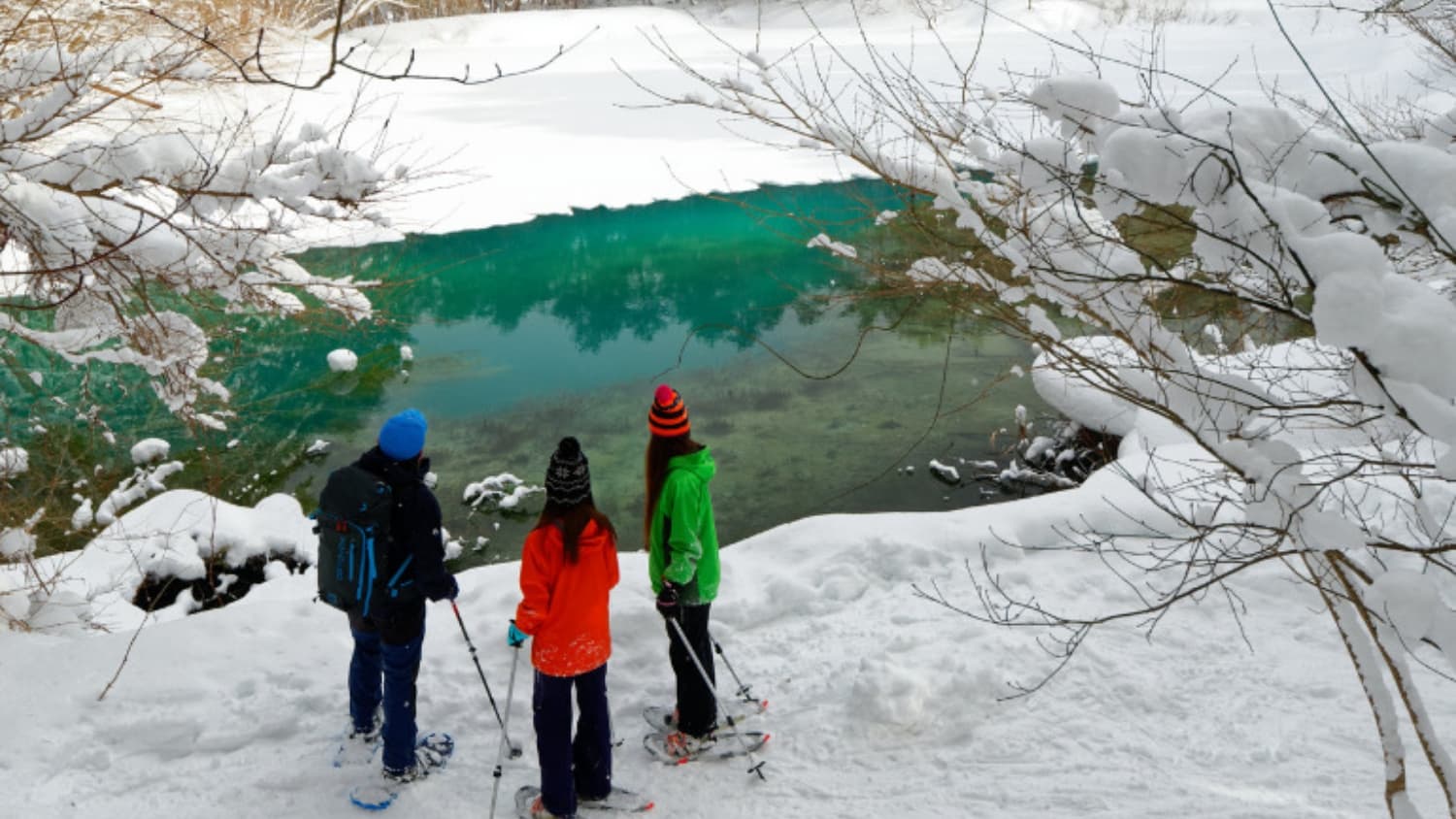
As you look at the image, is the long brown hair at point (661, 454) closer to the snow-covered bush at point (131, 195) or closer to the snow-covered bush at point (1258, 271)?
the snow-covered bush at point (1258, 271)

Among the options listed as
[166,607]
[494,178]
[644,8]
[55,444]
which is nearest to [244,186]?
[166,607]

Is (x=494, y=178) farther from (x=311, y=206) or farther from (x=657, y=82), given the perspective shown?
(x=311, y=206)

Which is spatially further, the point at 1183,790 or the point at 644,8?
the point at 644,8

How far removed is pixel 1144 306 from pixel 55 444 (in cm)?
940

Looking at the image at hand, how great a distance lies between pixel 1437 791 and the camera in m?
3.89

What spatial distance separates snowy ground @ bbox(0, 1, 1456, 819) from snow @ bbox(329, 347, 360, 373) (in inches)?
286

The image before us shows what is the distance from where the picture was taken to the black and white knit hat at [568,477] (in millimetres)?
3668

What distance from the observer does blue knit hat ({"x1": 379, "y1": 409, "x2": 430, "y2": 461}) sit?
12.4 feet

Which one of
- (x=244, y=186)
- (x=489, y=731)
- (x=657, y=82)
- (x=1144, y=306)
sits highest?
(x=657, y=82)

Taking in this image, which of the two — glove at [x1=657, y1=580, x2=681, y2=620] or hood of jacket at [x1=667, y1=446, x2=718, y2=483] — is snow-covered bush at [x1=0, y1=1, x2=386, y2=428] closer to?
hood of jacket at [x1=667, y1=446, x2=718, y2=483]

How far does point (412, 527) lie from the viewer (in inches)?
151

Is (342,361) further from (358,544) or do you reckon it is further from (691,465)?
(691,465)

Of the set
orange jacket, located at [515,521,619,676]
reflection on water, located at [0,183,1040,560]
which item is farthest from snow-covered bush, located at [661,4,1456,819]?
reflection on water, located at [0,183,1040,560]

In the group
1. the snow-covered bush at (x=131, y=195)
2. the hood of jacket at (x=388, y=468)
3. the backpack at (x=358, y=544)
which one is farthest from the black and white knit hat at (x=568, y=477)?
the snow-covered bush at (x=131, y=195)
